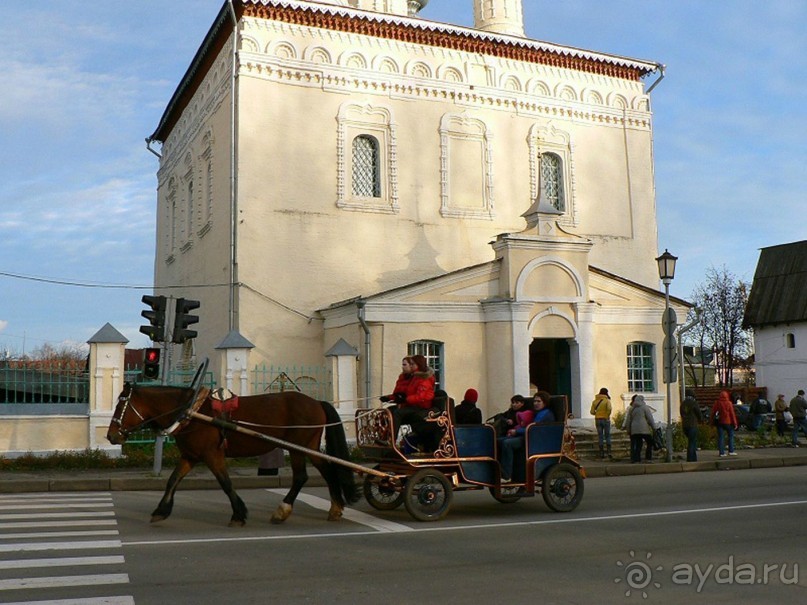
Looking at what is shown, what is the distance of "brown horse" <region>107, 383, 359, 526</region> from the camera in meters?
10.4

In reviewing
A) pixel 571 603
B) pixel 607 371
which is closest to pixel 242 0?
pixel 607 371

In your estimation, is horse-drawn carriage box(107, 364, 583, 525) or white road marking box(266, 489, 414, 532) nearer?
white road marking box(266, 489, 414, 532)

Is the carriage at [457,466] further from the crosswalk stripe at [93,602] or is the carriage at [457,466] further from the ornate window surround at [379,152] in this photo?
the ornate window surround at [379,152]

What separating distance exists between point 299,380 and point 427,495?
1236 centimetres

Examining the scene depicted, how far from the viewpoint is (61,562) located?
26.1 ft

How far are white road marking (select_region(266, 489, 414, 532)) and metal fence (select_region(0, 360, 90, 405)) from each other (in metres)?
7.64

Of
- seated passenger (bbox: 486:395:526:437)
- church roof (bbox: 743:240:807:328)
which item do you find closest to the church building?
seated passenger (bbox: 486:395:526:437)

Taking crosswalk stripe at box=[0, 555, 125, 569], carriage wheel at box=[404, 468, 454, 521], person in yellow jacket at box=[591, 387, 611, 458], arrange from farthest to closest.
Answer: person in yellow jacket at box=[591, 387, 611, 458] → carriage wheel at box=[404, 468, 454, 521] → crosswalk stripe at box=[0, 555, 125, 569]

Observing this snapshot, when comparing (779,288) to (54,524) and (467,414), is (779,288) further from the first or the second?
(54,524)

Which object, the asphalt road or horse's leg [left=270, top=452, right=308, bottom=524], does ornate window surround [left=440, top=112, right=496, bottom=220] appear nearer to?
the asphalt road

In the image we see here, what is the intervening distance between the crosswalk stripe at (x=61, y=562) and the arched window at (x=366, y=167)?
61.1ft

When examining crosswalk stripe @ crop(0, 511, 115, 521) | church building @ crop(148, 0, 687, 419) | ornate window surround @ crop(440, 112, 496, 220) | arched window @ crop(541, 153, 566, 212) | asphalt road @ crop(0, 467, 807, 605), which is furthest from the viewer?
arched window @ crop(541, 153, 566, 212)

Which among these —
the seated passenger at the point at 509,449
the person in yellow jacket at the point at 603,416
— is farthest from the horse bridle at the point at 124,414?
the person in yellow jacket at the point at 603,416

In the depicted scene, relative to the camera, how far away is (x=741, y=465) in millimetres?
19844
